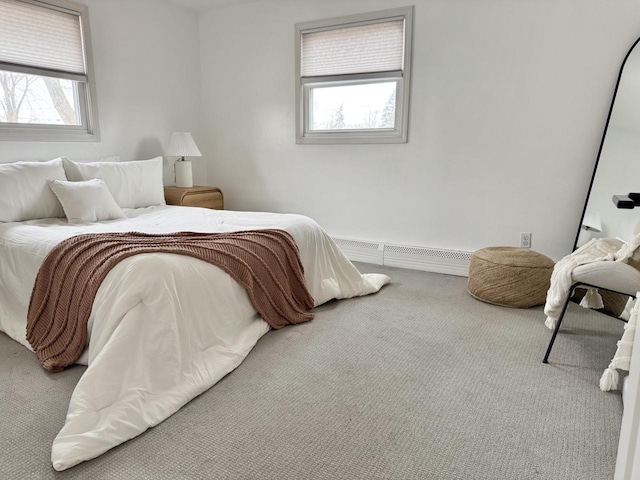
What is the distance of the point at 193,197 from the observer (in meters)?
4.00

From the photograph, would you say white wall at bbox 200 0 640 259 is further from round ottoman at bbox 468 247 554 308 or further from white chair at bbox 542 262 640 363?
white chair at bbox 542 262 640 363

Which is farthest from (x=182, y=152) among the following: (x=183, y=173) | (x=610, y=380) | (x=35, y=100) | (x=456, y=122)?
(x=610, y=380)

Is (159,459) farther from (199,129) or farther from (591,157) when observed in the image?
(199,129)

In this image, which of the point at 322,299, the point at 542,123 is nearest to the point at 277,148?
the point at 322,299

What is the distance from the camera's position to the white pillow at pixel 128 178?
3.20 metres

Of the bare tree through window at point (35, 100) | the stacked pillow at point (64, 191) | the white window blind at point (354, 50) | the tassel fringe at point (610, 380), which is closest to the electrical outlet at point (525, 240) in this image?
the tassel fringe at point (610, 380)

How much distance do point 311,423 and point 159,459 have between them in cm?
57

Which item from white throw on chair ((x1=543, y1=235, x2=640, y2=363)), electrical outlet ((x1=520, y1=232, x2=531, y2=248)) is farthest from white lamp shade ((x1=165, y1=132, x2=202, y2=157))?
white throw on chair ((x1=543, y1=235, x2=640, y2=363))

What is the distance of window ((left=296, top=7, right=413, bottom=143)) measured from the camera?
3.67m

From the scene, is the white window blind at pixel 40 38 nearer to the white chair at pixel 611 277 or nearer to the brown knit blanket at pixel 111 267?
the brown knit blanket at pixel 111 267

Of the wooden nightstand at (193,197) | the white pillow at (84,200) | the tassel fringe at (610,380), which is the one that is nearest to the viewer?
the tassel fringe at (610,380)

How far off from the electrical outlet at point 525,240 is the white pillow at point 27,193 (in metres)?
3.47

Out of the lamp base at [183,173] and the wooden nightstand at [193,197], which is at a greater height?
the lamp base at [183,173]

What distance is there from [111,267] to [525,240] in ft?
9.87
